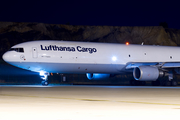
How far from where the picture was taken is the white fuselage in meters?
24.1

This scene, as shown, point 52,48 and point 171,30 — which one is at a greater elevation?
point 171,30

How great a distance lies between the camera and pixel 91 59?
84.2 feet

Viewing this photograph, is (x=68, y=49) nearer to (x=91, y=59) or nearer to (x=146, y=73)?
(x=91, y=59)

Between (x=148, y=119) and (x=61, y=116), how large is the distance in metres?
2.14

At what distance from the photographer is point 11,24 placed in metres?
57.7

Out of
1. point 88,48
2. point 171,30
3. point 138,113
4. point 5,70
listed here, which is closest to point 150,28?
point 171,30

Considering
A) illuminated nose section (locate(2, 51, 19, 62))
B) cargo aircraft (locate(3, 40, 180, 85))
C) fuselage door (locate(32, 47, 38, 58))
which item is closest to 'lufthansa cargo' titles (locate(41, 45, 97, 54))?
cargo aircraft (locate(3, 40, 180, 85))

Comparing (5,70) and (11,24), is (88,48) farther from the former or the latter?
(11,24)

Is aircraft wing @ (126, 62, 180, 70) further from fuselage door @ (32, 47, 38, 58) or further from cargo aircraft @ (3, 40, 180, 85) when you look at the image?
fuselage door @ (32, 47, 38, 58)

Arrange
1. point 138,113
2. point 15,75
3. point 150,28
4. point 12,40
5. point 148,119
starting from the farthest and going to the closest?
1. point 150,28
2. point 12,40
3. point 15,75
4. point 138,113
5. point 148,119

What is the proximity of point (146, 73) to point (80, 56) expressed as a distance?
18.6 ft

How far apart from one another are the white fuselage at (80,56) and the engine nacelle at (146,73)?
1.83m

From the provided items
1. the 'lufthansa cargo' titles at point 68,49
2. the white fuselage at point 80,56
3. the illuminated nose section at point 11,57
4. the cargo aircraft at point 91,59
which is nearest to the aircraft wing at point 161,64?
the cargo aircraft at point 91,59

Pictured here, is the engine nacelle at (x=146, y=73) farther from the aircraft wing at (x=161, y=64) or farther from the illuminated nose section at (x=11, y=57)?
the illuminated nose section at (x=11, y=57)
